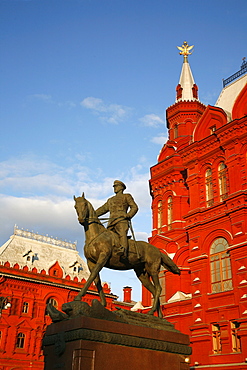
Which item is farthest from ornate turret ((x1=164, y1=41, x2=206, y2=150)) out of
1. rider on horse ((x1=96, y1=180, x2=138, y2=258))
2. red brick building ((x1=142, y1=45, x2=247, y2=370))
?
rider on horse ((x1=96, y1=180, x2=138, y2=258))

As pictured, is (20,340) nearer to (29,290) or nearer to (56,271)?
(29,290)

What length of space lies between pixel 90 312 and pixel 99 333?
20.0 inches

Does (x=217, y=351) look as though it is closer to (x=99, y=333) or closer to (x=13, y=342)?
(x=99, y=333)

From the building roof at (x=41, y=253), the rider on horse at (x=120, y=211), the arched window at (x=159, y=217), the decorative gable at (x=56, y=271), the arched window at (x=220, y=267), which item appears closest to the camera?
the rider on horse at (x=120, y=211)

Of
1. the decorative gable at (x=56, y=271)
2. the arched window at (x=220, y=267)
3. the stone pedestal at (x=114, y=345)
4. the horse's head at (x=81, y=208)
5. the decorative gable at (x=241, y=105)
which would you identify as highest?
the decorative gable at (x=241, y=105)

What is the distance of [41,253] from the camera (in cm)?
4894

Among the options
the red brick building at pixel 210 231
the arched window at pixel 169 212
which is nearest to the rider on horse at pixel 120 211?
the red brick building at pixel 210 231

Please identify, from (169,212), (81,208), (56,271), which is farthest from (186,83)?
(81,208)

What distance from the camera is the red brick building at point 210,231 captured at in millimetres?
24245

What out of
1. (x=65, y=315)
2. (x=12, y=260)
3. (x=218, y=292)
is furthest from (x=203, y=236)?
(x=12, y=260)

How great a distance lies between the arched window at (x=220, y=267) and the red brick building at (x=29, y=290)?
21147 mm

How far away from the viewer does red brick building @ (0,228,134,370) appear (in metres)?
38.5

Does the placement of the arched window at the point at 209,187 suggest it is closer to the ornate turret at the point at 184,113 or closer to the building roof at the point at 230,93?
the building roof at the point at 230,93

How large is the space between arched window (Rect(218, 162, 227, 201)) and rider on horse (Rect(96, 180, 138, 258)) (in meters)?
16.8
